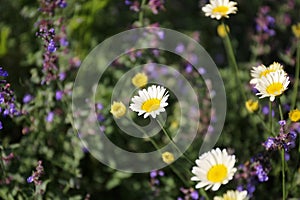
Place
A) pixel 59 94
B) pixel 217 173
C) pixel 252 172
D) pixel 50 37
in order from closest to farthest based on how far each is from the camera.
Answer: pixel 217 173
pixel 50 37
pixel 252 172
pixel 59 94

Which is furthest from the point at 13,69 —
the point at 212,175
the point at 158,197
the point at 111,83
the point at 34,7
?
the point at 212,175

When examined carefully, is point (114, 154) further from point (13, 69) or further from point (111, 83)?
point (13, 69)

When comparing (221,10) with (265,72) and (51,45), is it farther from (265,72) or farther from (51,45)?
(51,45)

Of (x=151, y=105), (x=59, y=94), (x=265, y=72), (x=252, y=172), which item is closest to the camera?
(x=151, y=105)

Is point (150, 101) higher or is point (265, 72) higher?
point (265, 72)

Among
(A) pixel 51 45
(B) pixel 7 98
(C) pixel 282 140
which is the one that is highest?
(A) pixel 51 45

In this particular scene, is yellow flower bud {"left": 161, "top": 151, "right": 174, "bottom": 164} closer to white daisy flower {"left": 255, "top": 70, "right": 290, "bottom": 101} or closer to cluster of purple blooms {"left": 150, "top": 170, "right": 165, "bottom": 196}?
cluster of purple blooms {"left": 150, "top": 170, "right": 165, "bottom": 196}

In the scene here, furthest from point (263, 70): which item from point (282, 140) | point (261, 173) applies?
point (261, 173)
